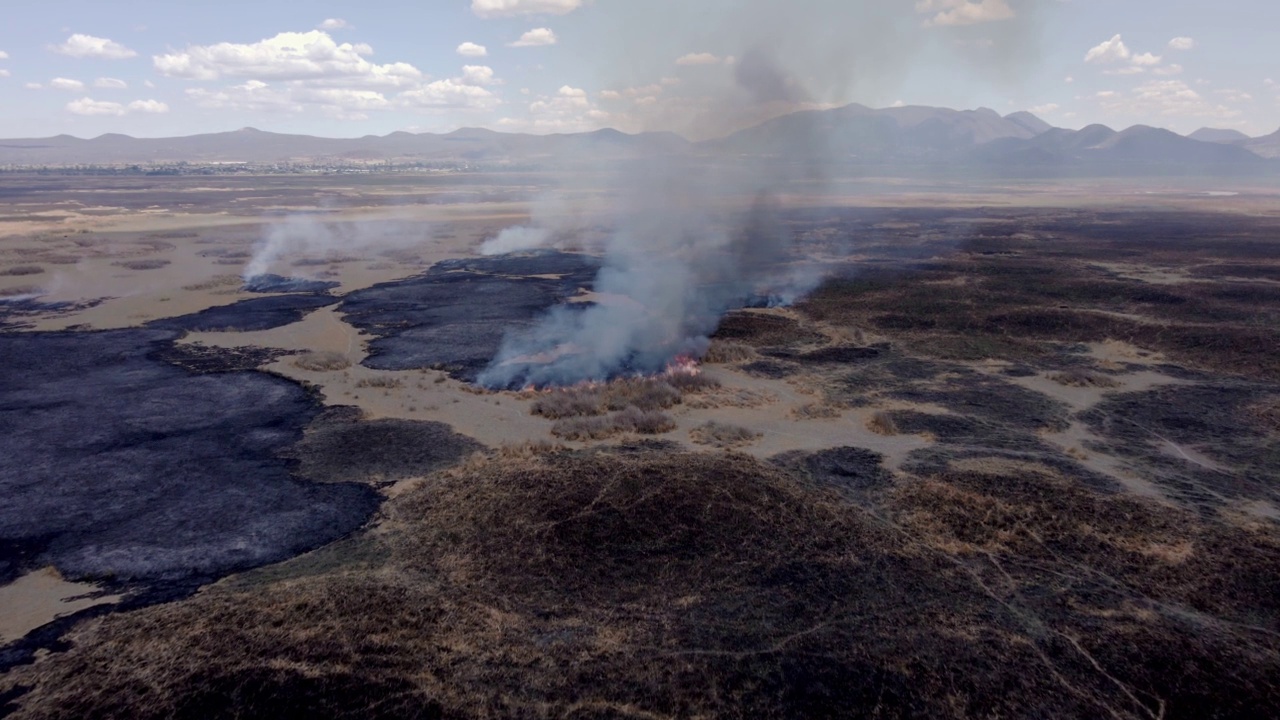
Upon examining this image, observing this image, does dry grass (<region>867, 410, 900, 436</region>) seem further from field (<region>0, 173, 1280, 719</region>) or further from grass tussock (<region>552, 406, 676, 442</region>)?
grass tussock (<region>552, 406, 676, 442</region>)

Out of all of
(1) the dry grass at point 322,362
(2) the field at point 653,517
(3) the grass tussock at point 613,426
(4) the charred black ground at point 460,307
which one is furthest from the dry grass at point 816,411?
(1) the dry grass at point 322,362

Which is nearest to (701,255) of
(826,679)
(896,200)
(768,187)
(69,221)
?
(768,187)

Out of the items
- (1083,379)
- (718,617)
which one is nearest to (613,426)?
(718,617)

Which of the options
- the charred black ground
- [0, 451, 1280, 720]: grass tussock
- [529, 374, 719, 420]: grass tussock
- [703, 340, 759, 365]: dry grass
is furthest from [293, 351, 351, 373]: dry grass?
[703, 340, 759, 365]: dry grass

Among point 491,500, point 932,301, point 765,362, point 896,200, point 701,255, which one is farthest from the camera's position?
point 896,200

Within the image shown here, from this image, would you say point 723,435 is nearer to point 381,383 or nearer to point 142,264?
point 381,383

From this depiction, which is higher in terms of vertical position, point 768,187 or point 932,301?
point 768,187

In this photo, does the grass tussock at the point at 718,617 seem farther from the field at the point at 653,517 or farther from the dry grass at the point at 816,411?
the dry grass at the point at 816,411

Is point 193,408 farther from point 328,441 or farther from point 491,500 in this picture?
point 491,500
